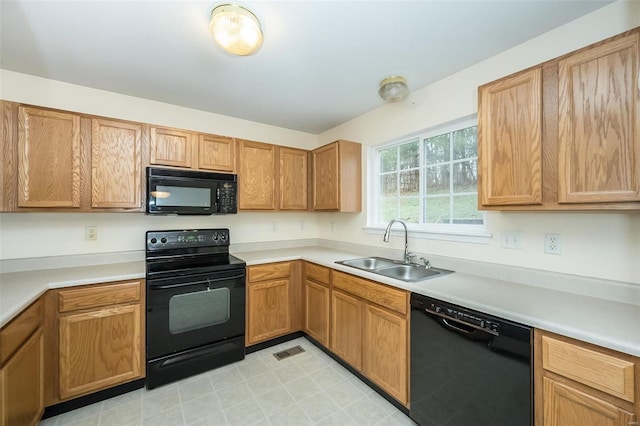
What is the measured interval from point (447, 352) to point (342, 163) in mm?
1939

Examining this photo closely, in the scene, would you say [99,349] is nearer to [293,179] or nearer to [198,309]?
[198,309]

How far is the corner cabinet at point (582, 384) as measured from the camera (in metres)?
0.95

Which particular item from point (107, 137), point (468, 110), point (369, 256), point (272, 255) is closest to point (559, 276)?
point (468, 110)

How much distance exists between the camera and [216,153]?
103 inches

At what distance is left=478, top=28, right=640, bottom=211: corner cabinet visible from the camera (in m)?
1.18

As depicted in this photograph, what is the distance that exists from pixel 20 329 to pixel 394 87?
9.11ft

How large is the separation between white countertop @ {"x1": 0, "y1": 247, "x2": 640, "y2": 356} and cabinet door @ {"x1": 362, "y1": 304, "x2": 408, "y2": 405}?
0.28 meters

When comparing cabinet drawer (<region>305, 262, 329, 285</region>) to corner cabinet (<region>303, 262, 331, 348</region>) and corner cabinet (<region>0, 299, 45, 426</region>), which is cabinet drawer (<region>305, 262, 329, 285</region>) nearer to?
corner cabinet (<region>303, 262, 331, 348</region>)

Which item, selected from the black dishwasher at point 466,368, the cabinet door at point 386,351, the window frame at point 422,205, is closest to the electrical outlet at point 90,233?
the cabinet door at point 386,351

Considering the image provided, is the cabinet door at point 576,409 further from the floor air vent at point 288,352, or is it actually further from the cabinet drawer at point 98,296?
the cabinet drawer at point 98,296

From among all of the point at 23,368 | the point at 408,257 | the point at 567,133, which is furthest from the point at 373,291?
the point at 23,368

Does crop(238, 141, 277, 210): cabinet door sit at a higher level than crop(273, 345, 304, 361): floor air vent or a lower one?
higher

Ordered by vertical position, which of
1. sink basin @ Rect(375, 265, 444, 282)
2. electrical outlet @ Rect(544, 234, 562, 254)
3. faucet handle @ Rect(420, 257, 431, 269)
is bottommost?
sink basin @ Rect(375, 265, 444, 282)

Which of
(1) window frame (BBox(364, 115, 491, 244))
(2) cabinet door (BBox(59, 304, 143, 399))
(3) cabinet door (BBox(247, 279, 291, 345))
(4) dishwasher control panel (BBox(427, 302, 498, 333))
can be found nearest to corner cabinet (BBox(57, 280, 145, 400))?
(2) cabinet door (BBox(59, 304, 143, 399))
